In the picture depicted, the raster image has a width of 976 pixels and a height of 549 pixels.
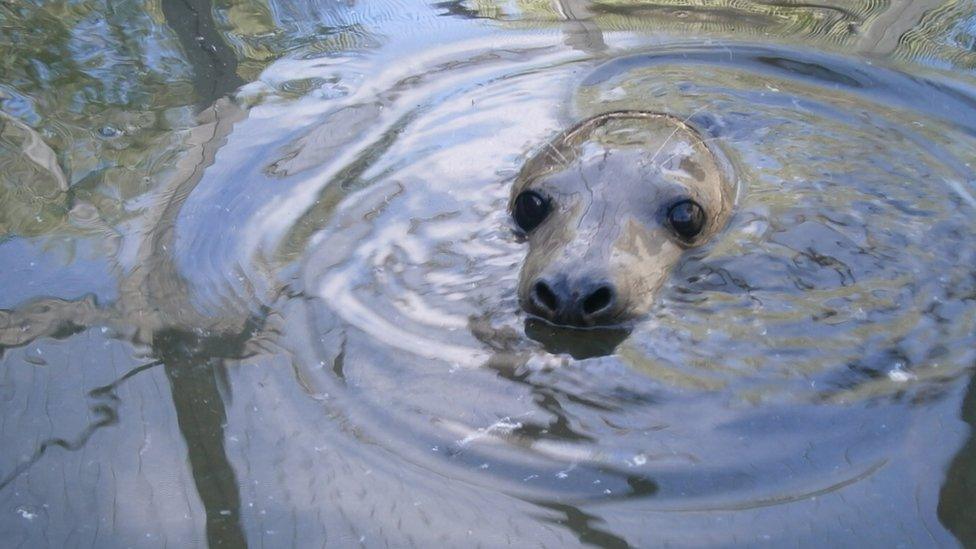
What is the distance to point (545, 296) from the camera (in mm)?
4113

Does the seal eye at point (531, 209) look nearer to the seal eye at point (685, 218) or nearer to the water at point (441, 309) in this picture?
the water at point (441, 309)

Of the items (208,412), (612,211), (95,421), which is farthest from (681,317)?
(95,421)

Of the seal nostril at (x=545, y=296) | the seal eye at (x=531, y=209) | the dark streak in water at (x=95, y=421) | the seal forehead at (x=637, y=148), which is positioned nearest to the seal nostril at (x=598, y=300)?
the seal nostril at (x=545, y=296)

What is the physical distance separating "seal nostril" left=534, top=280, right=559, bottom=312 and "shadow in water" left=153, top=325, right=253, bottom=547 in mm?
1062

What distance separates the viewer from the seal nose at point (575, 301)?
4.06m

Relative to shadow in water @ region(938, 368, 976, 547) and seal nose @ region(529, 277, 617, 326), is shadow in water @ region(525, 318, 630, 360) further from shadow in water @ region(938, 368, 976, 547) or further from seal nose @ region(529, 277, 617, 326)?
shadow in water @ region(938, 368, 976, 547)

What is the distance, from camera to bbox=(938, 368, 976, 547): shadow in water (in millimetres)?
3027

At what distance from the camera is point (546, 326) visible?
4.11 m

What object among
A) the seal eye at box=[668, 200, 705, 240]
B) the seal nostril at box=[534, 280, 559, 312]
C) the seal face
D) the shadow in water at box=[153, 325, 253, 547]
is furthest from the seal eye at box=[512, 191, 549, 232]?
the shadow in water at box=[153, 325, 253, 547]

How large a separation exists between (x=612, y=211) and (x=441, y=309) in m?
0.93

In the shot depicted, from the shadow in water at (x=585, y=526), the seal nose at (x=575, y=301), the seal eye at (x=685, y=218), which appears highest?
the seal eye at (x=685, y=218)

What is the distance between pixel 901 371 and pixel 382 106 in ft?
11.0

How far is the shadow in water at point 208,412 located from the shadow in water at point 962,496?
195 centimetres

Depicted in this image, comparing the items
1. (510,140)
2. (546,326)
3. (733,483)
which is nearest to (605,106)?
(510,140)
